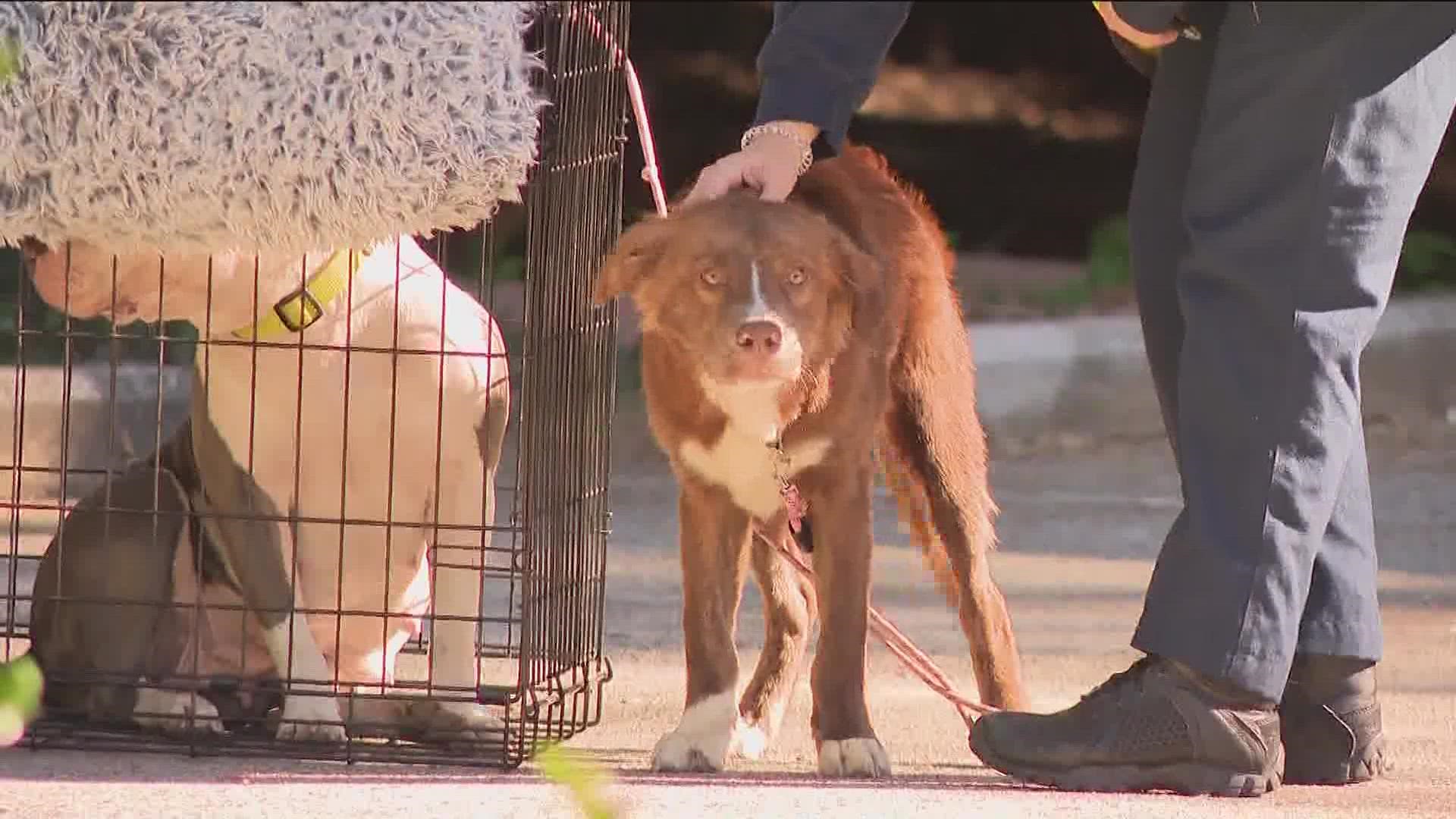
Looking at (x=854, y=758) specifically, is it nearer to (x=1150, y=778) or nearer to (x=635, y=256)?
(x=1150, y=778)

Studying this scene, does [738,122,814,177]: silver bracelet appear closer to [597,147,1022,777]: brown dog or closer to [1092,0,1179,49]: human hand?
[597,147,1022,777]: brown dog

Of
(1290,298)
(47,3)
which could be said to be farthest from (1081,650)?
(47,3)

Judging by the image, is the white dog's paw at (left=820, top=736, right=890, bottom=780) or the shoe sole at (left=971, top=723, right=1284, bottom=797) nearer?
the shoe sole at (left=971, top=723, right=1284, bottom=797)

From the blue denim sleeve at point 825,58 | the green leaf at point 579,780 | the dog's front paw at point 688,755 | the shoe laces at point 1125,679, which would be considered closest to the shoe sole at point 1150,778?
the shoe laces at point 1125,679

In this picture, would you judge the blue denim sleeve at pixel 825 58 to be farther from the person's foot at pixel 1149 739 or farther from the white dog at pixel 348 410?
the person's foot at pixel 1149 739

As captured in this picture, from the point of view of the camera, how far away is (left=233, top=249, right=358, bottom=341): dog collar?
10.9 ft

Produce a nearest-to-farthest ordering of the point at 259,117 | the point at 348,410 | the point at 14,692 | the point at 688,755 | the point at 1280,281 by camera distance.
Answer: the point at 14,692, the point at 259,117, the point at 1280,281, the point at 688,755, the point at 348,410

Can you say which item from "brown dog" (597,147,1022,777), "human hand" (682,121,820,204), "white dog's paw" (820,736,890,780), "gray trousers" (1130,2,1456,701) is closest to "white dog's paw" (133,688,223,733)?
"brown dog" (597,147,1022,777)

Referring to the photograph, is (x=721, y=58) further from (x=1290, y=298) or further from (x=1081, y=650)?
(x=1290, y=298)

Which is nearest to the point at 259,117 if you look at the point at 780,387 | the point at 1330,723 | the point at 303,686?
Answer: the point at 780,387

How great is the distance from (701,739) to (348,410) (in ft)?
2.64

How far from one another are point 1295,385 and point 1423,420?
4541 millimetres

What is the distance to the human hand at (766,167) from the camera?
3123 mm

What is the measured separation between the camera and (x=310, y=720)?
3.30 meters
